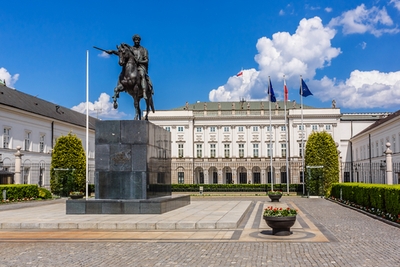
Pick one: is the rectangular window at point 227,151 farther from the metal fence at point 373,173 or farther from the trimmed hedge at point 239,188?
the trimmed hedge at point 239,188

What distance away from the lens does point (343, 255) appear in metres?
9.52

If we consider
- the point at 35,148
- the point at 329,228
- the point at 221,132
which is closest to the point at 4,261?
the point at 329,228

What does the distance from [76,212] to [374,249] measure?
10.9m

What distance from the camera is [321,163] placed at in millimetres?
41125

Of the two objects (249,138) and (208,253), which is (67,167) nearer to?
(208,253)

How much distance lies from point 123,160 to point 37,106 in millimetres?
36300

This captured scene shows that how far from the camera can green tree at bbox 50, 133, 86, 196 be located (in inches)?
1548

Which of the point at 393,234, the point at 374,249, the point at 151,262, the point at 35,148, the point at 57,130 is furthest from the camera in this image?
the point at 57,130

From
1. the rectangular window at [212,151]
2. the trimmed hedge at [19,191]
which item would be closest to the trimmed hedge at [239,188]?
the trimmed hedge at [19,191]

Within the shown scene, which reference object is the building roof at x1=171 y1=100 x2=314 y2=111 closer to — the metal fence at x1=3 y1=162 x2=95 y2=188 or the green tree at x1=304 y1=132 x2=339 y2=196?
the metal fence at x1=3 y1=162 x2=95 y2=188

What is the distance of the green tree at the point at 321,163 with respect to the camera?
40.5m

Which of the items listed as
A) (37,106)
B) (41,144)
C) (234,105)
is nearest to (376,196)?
(41,144)

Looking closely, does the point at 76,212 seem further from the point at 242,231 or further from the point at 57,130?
the point at 57,130

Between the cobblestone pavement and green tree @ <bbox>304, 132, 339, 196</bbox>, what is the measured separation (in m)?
28.4
